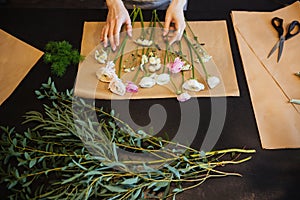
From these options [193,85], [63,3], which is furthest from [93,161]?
[63,3]

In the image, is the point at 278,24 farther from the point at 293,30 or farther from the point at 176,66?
the point at 176,66

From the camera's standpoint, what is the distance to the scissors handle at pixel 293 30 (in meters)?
1.15

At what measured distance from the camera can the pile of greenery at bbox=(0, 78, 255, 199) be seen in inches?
31.5

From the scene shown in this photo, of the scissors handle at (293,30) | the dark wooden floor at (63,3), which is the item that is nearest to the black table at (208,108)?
the scissors handle at (293,30)

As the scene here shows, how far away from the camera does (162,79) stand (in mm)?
1032

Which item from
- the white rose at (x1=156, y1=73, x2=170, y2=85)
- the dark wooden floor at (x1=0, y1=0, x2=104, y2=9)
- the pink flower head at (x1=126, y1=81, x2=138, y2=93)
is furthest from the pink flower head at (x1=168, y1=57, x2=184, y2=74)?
the dark wooden floor at (x1=0, y1=0, x2=104, y2=9)

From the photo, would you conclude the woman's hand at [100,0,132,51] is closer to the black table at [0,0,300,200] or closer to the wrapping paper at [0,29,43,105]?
the black table at [0,0,300,200]

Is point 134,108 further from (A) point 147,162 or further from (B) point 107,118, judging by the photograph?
(A) point 147,162

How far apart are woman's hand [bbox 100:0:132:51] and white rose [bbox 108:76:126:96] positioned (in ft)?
0.46

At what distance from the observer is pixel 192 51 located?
1.11 metres

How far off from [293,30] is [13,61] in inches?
36.7

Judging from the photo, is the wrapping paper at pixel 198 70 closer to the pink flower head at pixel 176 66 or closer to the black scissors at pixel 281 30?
the pink flower head at pixel 176 66

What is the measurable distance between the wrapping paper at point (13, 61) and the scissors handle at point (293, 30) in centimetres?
82

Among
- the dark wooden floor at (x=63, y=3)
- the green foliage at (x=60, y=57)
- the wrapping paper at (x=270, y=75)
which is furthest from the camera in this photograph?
the dark wooden floor at (x=63, y=3)
